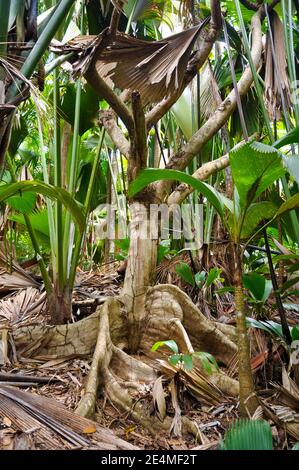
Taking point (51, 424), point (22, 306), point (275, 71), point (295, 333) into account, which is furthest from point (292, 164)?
point (22, 306)

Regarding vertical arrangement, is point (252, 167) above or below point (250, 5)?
below

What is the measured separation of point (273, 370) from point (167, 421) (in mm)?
721

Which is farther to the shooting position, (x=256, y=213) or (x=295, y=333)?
(x=295, y=333)

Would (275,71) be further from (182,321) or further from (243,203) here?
(182,321)

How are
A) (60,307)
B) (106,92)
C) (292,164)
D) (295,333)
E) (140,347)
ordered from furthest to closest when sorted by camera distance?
(60,307) → (140,347) → (106,92) → (295,333) → (292,164)

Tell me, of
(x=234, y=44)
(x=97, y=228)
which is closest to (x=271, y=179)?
(x=234, y=44)

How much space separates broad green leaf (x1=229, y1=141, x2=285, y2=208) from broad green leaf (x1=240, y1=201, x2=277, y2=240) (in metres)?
0.09

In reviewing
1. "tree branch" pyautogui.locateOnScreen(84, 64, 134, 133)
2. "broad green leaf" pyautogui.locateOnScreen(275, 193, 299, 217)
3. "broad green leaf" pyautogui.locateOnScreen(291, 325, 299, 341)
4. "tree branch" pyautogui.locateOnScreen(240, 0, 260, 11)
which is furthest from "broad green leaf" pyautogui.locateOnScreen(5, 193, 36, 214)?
"tree branch" pyautogui.locateOnScreen(240, 0, 260, 11)

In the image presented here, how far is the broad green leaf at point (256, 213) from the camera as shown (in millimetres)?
1704

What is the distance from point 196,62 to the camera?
106 inches

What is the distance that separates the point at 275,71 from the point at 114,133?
1.09 m

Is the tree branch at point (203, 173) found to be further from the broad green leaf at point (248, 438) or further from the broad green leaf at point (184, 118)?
the broad green leaf at point (248, 438)
